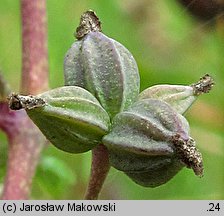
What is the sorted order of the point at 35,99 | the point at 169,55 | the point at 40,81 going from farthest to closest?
the point at 169,55
the point at 40,81
the point at 35,99

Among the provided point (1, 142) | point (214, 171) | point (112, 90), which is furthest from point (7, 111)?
point (214, 171)

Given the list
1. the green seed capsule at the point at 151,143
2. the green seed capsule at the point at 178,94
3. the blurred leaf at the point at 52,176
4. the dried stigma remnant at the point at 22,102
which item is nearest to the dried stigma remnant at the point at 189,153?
the green seed capsule at the point at 151,143

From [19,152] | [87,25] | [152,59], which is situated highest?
[152,59]

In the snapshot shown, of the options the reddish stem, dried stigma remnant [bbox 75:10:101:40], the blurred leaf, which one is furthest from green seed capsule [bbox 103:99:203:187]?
the blurred leaf

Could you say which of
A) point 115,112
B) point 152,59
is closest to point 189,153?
point 115,112

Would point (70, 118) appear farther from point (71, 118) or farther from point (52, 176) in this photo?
point (52, 176)

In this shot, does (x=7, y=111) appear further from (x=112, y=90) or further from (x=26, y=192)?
(x=112, y=90)

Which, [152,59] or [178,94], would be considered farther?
[152,59]
